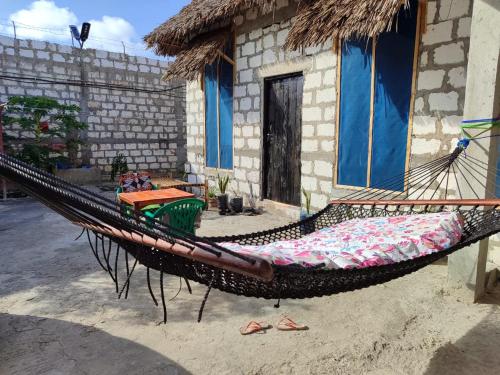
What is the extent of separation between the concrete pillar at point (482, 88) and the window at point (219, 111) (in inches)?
147

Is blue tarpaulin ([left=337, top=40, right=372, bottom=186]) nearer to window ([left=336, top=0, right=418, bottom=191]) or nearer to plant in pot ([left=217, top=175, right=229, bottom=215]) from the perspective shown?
window ([left=336, top=0, right=418, bottom=191])

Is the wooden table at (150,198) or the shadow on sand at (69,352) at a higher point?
the wooden table at (150,198)

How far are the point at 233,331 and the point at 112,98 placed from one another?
7.79m

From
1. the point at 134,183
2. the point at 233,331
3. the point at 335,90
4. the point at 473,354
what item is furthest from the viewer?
the point at 134,183

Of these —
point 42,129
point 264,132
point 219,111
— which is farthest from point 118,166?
point 264,132

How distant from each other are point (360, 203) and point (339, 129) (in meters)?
1.62

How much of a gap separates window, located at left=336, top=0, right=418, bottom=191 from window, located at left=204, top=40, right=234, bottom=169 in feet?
7.19

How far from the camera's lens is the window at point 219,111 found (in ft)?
18.0

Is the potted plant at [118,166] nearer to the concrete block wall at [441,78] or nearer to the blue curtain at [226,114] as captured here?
the blue curtain at [226,114]

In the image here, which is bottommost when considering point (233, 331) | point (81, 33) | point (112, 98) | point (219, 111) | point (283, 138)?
point (233, 331)

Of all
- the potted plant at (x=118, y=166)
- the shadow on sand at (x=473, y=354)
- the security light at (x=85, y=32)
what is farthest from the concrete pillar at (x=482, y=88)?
the security light at (x=85, y=32)

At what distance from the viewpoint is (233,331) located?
2.01 metres

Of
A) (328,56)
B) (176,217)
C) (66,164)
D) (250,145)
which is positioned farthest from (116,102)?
(176,217)

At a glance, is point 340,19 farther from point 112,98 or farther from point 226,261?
point 112,98
